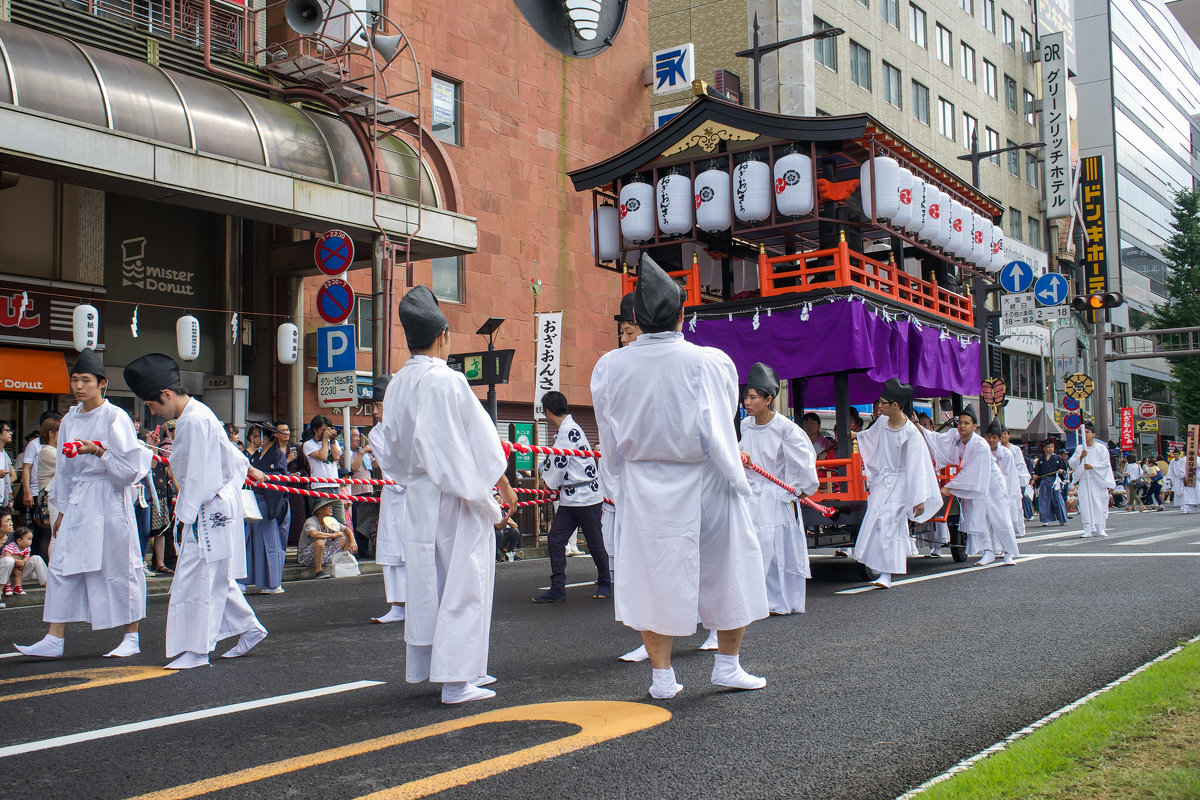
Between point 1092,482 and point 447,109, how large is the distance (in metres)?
13.8

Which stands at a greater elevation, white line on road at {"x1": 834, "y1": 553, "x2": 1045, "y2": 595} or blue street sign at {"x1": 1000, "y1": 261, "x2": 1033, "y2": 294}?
blue street sign at {"x1": 1000, "y1": 261, "x2": 1033, "y2": 294}

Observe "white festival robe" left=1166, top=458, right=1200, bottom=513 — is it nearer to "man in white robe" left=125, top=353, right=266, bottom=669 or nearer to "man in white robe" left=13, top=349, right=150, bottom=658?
"man in white robe" left=125, top=353, right=266, bottom=669

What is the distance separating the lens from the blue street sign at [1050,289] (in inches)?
907


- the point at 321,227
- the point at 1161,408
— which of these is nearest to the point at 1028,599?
the point at 321,227

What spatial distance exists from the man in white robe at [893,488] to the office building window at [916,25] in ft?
100

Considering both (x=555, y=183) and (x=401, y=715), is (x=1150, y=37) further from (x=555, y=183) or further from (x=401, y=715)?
(x=401, y=715)

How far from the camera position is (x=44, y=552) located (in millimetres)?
10984

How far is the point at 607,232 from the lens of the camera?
13.9 metres

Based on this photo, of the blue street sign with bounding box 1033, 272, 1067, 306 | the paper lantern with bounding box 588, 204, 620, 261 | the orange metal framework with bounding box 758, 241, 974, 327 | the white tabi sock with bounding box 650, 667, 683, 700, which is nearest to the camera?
the white tabi sock with bounding box 650, 667, 683, 700

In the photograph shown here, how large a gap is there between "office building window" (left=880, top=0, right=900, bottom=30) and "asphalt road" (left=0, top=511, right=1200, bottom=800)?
30.0 meters

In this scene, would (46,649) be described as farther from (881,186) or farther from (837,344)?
(881,186)

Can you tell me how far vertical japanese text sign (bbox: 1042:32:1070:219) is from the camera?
4178cm

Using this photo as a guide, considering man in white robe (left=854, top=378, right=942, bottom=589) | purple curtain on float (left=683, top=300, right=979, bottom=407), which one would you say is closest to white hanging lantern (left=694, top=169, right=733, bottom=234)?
purple curtain on float (left=683, top=300, right=979, bottom=407)

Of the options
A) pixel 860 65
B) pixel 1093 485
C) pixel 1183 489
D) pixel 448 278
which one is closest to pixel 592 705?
pixel 1093 485
